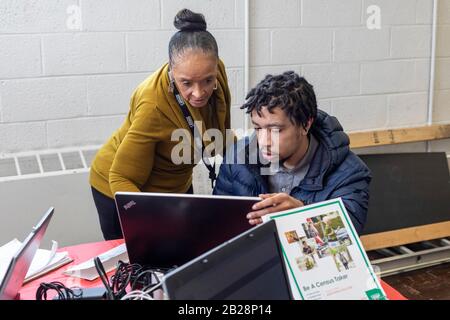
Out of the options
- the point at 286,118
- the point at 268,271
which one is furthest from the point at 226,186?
the point at 268,271

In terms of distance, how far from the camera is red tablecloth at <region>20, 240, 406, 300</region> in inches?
51.7

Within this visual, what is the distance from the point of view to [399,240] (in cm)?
278

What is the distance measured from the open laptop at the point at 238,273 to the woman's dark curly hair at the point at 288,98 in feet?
1.92

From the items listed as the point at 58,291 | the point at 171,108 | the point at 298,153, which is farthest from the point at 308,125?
the point at 58,291

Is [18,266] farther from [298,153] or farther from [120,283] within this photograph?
[298,153]

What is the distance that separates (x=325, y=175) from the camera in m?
1.59

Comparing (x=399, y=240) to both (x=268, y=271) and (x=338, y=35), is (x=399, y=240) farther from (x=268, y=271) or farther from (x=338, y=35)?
(x=268, y=271)

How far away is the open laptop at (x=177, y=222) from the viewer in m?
1.22

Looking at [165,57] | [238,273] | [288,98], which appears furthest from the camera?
[165,57]

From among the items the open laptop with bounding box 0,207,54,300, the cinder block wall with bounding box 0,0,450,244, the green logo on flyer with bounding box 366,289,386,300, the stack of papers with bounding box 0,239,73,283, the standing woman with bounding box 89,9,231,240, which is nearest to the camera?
the open laptop with bounding box 0,207,54,300

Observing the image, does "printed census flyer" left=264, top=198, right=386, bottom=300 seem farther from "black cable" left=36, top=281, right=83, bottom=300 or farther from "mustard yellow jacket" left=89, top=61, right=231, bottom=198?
"mustard yellow jacket" left=89, top=61, right=231, bottom=198

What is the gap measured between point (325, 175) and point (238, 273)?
0.76 metres

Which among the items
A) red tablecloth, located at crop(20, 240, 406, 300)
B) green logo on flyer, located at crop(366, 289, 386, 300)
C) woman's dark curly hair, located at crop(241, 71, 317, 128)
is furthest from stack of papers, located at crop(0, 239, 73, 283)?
green logo on flyer, located at crop(366, 289, 386, 300)
